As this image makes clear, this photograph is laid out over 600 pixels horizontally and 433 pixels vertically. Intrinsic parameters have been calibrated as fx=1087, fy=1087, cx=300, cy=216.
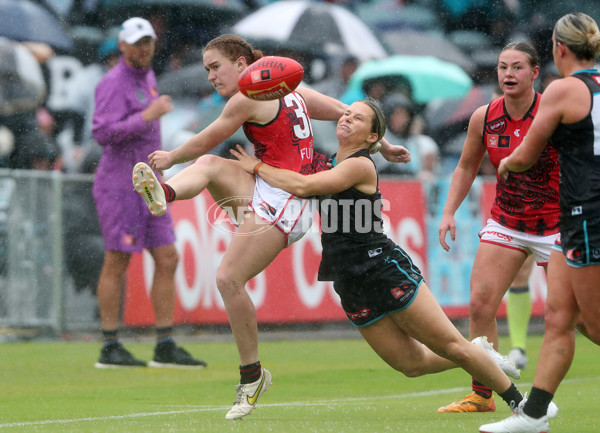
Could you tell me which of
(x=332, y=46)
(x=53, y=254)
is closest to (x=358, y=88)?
(x=332, y=46)

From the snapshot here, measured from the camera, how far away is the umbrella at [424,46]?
59.7 ft

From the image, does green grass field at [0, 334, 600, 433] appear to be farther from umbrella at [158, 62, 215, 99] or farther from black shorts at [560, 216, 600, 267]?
umbrella at [158, 62, 215, 99]

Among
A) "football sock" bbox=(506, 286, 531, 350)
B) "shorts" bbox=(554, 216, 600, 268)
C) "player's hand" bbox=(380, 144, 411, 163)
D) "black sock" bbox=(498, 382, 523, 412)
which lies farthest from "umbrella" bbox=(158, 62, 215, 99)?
"shorts" bbox=(554, 216, 600, 268)

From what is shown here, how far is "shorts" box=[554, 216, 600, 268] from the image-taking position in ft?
16.9

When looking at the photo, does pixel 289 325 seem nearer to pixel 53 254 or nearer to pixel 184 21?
pixel 53 254

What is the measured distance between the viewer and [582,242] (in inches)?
204

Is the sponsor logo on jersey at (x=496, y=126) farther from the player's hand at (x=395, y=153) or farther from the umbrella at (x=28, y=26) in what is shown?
the umbrella at (x=28, y=26)

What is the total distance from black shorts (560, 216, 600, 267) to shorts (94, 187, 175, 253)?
16.6 feet

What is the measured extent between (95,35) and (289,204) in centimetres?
1128

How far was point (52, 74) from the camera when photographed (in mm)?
15508

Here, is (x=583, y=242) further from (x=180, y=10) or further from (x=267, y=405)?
(x=180, y=10)

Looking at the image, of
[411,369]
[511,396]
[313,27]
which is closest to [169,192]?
[411,369]

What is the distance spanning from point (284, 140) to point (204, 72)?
920 cm

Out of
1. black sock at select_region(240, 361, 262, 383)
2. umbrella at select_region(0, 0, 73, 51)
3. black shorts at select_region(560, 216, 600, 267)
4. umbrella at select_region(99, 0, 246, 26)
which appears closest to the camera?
black shorts at select_region(560, 216, 600, 267)
